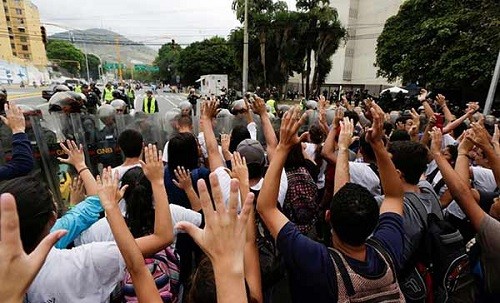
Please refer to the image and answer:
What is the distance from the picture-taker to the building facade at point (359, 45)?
1654 inches

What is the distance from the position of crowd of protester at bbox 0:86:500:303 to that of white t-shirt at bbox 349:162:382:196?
445 mm

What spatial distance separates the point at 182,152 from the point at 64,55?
103341mm

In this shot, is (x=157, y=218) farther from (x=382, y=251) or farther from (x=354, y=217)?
(x=382, y=251)

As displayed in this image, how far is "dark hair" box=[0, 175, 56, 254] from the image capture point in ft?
3.85

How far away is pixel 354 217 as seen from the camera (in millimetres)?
1370

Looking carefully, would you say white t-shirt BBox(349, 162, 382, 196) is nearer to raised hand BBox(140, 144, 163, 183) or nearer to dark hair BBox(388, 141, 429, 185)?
dark hair BBox(388, 141, 429, 185)

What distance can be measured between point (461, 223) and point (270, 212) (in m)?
2.42

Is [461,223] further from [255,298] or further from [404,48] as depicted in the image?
[404,48]

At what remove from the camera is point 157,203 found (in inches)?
63.6

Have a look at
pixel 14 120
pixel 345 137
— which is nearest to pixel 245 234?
pixel 345 137

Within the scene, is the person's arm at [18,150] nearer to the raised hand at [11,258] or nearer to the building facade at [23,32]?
the raised hand at [11,258]

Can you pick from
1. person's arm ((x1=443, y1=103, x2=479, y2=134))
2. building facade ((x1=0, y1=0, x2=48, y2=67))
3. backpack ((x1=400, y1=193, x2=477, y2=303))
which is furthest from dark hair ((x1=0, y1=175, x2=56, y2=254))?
building facade ((x1=0, y1=0, x2=48, y2=67))

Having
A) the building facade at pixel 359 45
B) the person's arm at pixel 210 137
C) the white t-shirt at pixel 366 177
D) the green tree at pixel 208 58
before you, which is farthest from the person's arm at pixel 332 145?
the green tree at pixel 208 58

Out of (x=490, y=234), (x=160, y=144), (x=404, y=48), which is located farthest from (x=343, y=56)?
(x=490, y=234)
